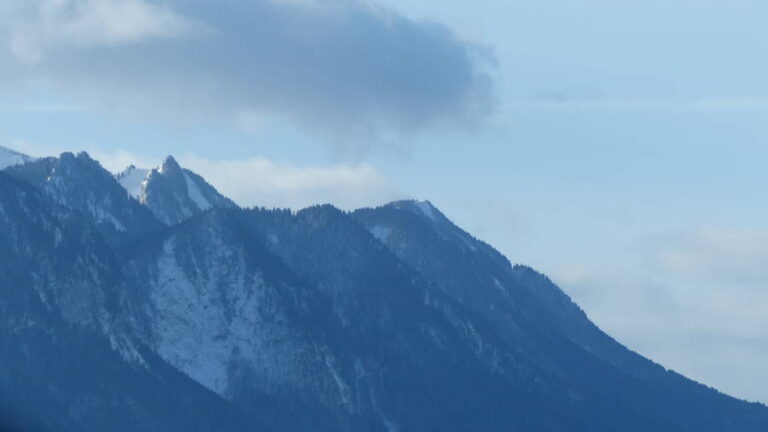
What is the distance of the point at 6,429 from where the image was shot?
192750 mm
